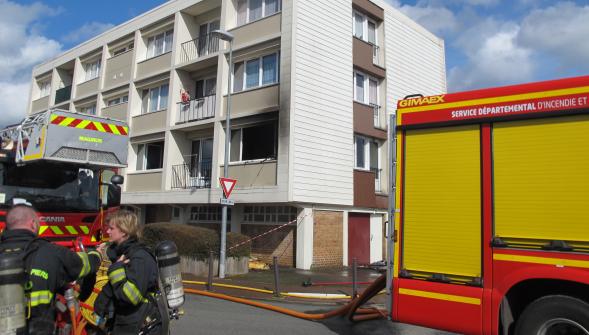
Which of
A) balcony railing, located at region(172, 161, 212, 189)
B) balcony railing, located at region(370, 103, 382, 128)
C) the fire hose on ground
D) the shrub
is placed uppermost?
balcony railing, located at region(370, 103, 382, 128)

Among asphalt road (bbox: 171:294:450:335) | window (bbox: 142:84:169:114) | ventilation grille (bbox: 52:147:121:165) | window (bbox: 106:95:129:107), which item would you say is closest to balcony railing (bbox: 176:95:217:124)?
window (bbox: 142:84:169:114)

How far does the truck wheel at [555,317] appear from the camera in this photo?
4.40 m

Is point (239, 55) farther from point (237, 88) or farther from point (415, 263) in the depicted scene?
point (415, 263)

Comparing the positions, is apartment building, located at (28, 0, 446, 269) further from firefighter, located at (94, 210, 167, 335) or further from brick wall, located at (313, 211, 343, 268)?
A: firefighter, located at (94, 210, 167, 335)

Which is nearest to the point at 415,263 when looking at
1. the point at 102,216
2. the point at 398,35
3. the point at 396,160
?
the point at 396,160

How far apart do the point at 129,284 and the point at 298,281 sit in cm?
1005

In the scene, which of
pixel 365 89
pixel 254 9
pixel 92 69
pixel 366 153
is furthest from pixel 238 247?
pixel 92 69

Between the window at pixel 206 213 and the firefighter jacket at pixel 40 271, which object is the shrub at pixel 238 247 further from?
the firefighter jacket at pixel 40 271

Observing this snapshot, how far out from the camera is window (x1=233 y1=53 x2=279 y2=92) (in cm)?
1784

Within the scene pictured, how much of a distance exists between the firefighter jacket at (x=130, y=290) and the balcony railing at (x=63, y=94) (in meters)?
30.3

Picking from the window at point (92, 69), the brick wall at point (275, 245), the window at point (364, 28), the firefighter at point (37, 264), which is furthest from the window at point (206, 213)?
the firefighter at point (37, 264)

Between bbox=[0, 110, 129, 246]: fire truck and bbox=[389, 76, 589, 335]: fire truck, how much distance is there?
198 inches

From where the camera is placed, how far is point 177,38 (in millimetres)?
22000

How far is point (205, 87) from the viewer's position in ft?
71.2
